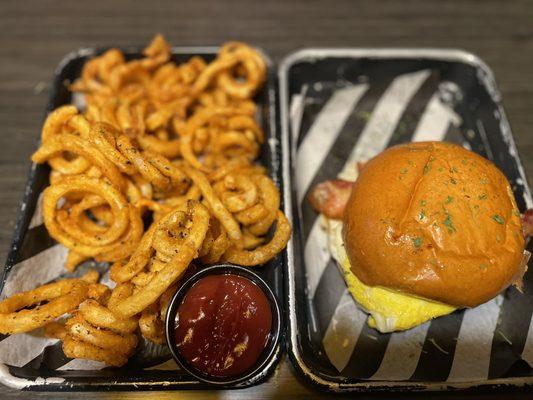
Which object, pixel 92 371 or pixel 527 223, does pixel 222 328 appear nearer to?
pixel 92 371

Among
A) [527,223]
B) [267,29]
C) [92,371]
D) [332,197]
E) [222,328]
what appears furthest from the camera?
[267,29]

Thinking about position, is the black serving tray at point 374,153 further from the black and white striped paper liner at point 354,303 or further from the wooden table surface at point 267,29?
the wooden table surface at point 267,29

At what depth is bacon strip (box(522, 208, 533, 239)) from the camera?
2.29 meters

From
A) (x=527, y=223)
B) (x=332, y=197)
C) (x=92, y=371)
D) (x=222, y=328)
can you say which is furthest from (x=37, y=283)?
(x=527, y=223)

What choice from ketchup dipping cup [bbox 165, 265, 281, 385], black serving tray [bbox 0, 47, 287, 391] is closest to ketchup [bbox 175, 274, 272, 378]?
ketchup dipping cup [bbox 165, 265, 281, 385]

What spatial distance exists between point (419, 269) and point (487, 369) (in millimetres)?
692

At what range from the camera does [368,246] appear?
2.12 m

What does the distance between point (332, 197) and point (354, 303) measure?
593 millimetres

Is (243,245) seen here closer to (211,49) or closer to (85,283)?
(85,283)

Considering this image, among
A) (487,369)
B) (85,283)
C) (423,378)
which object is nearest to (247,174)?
(85,283)

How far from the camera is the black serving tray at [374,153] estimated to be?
7.20 feet

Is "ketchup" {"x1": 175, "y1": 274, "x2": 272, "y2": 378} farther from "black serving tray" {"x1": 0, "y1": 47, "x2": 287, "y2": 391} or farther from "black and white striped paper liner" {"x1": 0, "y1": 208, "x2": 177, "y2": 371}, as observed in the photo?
"black and white striped paper liner" {"x1": 0, "y1": 208, "x2": 177, "y2": 371}

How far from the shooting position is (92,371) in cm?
211

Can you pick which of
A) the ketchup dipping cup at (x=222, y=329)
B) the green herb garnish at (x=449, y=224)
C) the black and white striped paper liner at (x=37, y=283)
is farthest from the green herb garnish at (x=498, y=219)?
the black and white striped paper liner at (x=37, y=283)
